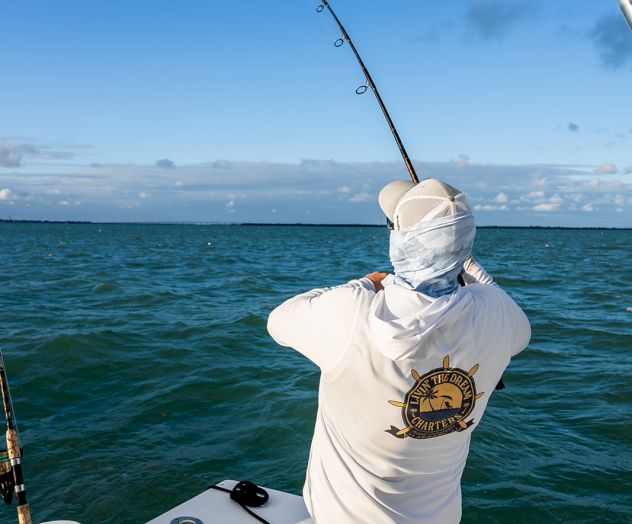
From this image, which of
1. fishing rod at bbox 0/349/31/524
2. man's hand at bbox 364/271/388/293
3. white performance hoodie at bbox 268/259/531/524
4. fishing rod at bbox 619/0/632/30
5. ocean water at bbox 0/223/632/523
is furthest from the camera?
ocean water at bbox 0/223/632/523

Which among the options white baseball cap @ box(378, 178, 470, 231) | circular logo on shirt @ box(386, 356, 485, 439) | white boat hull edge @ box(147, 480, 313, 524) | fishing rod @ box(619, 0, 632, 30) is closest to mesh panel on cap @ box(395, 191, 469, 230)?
white baseball cap @ box(378, 178, 470, 231)

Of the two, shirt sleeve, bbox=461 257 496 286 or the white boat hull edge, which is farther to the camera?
the white boat hull edge

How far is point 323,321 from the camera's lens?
5.49 feet

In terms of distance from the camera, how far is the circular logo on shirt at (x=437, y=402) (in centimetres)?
170

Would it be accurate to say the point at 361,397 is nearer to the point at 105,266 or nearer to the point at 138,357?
the point at 138,357

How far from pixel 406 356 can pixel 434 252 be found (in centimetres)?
30

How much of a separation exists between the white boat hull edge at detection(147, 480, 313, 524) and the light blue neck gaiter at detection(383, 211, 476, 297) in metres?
1.54

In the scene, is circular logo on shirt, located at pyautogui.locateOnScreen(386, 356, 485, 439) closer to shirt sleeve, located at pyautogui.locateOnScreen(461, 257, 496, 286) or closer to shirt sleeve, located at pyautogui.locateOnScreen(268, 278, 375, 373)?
shirt sleeve, located at pyautogui.locateOnScreen(268, 278, 375, 373)

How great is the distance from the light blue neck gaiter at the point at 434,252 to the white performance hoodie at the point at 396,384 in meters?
0.05

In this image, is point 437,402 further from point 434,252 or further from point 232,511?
point 232,511

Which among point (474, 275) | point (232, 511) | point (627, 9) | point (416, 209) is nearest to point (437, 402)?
point (416, 209)

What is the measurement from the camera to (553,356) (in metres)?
9.05

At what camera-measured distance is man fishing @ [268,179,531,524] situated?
1.62m

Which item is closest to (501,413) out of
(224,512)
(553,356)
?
→ (553,356)
